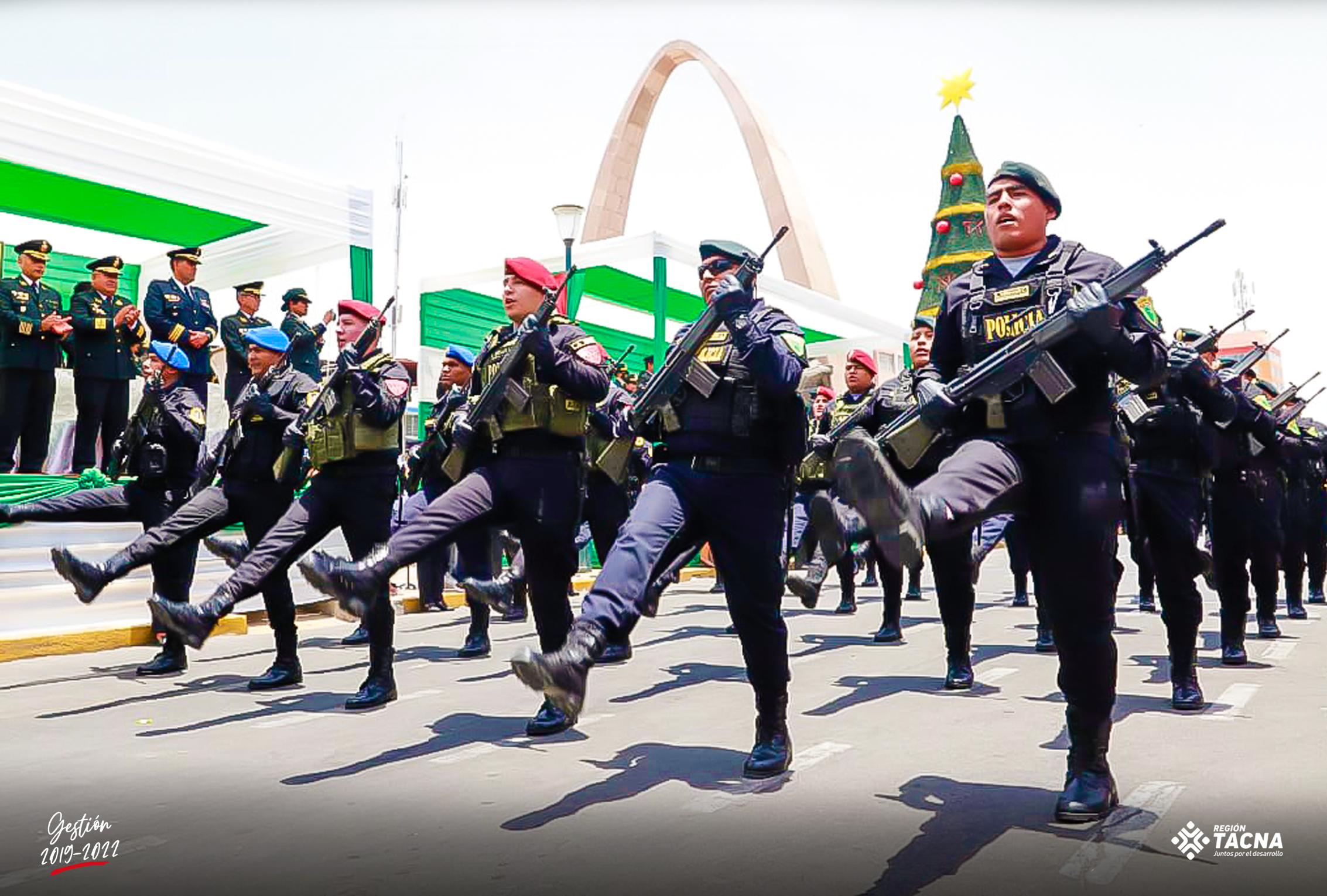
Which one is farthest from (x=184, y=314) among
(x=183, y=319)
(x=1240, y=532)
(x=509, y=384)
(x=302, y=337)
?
(x=1240, y=532)

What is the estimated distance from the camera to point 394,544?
473 cm

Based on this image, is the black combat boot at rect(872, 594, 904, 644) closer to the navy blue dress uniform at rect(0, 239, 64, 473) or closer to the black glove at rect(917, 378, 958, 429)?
the black glove at rect(917, 378, 958, 429)

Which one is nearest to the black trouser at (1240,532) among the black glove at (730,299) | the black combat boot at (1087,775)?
the black combat boot at (1087,775)

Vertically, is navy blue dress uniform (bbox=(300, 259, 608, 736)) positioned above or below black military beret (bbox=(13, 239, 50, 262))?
below

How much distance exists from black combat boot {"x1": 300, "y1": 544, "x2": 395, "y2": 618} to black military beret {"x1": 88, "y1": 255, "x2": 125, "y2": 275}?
27.2ft

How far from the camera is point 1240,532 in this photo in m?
7.24

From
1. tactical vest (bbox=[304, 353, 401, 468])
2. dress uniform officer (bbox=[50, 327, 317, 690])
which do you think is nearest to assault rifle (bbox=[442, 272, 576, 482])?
tactical vest (bbox=[304, 353, 401, 468])

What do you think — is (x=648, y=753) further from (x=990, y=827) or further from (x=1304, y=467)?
(x=1304, y=467)

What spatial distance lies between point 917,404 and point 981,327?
0.35 m

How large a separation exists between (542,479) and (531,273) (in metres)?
1.00

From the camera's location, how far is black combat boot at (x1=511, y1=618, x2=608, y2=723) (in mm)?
3389

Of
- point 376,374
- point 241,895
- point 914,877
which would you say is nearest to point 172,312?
point 376,374

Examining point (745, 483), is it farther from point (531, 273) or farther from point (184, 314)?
point (184, 314)

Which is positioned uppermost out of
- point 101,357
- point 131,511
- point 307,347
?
point 101,357
